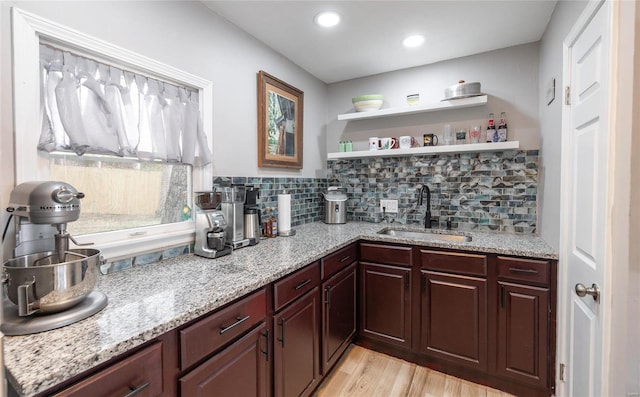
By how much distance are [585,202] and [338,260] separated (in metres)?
1.30

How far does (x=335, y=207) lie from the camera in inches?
109

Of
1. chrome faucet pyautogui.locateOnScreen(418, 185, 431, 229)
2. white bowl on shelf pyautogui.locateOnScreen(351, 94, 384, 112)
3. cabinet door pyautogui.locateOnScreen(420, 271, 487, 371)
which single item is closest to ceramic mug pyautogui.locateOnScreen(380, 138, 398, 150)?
white bowl on shelf pyautogui.locateOnScreen(351, 94, 384, 112)

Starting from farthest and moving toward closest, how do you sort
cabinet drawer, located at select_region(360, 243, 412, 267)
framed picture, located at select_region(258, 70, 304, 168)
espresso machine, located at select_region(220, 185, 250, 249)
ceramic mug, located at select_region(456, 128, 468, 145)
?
ceramic mug, located at select_region(456, 128, 468, 145), framed picture, located at select_region(258, 70, 304, 168), cabinet drawer, located at select_region(360, 243, 412, 267), espresso machine, located at select_region(220, 185, 250, 249)

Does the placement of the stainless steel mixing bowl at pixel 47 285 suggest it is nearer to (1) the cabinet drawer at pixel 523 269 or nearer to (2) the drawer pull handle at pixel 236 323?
(2) the drawer pull handle at pixel 236 323

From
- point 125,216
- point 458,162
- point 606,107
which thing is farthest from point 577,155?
point 125,216

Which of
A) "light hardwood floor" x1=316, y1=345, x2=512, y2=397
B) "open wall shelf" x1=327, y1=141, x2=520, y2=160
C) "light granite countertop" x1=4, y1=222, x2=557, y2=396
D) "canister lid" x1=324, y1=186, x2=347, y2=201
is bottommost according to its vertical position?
"light hardwood floor" x1=316, y1=345, x2=512, y2=397

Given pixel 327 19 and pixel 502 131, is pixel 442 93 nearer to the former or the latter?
pixel 502 131

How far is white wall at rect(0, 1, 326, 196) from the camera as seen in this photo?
1084mm

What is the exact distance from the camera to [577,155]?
1339mm

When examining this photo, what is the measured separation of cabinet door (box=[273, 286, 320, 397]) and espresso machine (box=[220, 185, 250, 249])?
21.4 inches

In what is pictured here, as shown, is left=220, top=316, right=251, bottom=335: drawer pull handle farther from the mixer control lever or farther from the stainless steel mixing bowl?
the mixer control lever

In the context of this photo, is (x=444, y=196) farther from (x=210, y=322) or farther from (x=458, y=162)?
(x=210, y=322)

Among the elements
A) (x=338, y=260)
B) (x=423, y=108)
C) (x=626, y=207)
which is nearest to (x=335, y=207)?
(x=338, y=260)

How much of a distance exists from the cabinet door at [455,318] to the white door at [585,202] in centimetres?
42
